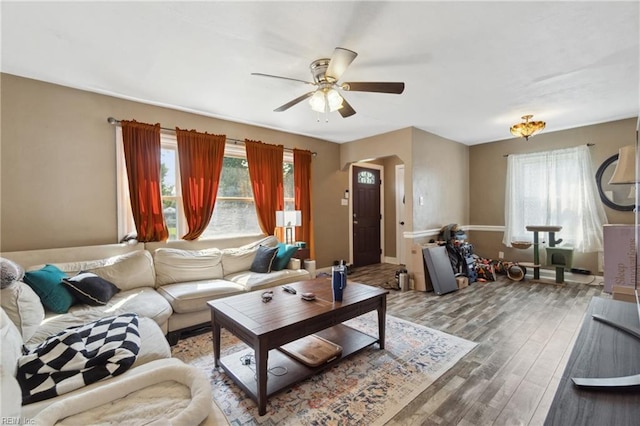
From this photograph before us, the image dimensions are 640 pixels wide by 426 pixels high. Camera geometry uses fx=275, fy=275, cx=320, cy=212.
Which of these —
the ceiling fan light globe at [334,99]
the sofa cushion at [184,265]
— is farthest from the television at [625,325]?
the sofa cushion at [184,265]

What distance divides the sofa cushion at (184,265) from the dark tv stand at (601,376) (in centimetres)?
331

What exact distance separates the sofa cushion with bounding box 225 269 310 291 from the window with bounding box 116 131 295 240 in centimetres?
95

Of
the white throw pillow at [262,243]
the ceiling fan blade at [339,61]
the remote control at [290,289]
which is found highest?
the ceiling fan blade at [339,61]

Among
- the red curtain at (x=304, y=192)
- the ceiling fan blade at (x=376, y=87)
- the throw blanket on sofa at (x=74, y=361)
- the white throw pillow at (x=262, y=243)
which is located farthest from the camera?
the red curtain at (x=304, y=192)

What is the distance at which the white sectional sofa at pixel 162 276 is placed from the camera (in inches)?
94.2

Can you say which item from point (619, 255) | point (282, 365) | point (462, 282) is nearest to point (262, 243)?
point (282, 365)

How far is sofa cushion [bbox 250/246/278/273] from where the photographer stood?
3.62 m

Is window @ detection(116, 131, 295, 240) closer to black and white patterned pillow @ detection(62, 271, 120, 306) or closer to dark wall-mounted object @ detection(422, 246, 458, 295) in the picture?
black and white patterned pillow @ detection(62, 271, 120, 306)

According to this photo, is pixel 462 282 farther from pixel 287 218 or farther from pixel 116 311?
pixel 116 311

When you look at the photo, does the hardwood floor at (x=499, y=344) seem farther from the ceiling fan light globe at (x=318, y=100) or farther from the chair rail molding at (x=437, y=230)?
the ceiling fan light globe at (x=318, y=100)

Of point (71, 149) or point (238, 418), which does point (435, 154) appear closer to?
point (238, 418)

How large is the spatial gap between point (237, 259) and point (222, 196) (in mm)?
1062

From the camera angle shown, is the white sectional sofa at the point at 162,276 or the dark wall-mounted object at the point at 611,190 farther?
the dark wall-mounted object at the point at 611,190

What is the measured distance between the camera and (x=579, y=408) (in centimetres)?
78
